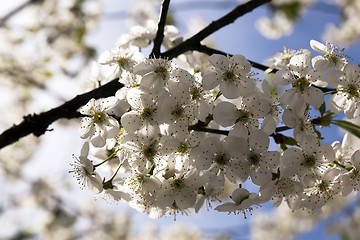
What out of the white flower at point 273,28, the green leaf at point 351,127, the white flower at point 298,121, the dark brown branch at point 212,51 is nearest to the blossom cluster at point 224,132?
the white flower at point 298,121

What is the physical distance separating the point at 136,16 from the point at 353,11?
5727 mm

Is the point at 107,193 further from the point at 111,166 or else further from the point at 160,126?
the point at 160,126

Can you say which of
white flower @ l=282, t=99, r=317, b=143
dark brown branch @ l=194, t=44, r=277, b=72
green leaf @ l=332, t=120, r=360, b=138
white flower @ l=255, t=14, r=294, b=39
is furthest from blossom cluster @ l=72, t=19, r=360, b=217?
white flower @ l=255, t=14, r=294, b=39

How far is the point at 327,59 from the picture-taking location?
4.49 ft

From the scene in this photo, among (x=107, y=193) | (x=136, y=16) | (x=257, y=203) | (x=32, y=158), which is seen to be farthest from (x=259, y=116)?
(x=32, y=158)

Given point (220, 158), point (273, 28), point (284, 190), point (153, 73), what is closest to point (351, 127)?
point (284, 190)

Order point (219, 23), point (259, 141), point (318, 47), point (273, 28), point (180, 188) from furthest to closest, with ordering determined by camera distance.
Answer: point (273, 28) < point (219, 23) < point (318, 47) < point (180, 188) < point (259, 141)

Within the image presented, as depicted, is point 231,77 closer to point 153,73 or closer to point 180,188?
point 153,73

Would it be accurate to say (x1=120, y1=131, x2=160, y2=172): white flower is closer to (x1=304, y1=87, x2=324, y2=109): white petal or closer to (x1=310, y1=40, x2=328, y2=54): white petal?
(x1=304, y1=87, x2=324, y2=109): white petal

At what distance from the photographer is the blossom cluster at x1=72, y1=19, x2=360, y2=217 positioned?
122 centimetres

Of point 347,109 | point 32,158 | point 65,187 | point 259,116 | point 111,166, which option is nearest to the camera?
point 259,116

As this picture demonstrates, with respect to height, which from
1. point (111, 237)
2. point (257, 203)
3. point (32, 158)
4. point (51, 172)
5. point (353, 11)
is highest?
point (353, 11)

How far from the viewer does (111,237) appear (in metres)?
8.32

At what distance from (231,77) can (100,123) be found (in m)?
0.62
